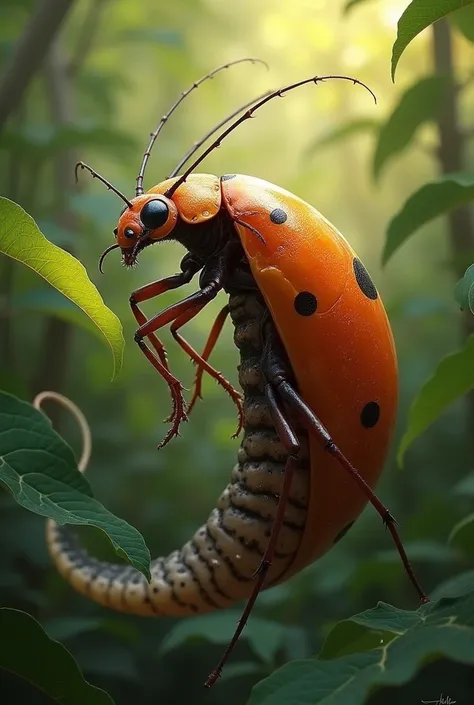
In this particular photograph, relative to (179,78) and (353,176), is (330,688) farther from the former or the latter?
(353,176)

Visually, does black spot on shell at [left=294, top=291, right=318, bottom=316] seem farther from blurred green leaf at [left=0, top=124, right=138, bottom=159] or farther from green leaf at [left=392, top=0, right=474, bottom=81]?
blurred green leaf at [left=0, top=124, right=138, bottom=159]

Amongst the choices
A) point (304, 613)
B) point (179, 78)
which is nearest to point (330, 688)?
point (304, 613)

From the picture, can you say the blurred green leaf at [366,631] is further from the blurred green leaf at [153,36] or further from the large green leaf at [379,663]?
the blurred green leaf at [153,36]

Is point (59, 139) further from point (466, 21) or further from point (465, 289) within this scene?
point (465, 289)

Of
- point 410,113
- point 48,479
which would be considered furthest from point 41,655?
point 410,113

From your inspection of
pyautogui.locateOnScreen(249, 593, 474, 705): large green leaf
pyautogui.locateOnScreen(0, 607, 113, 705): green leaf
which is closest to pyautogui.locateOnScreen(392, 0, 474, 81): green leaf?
pyautogui.locateOnScreen(249, 593, 474, 705): large green leaf
